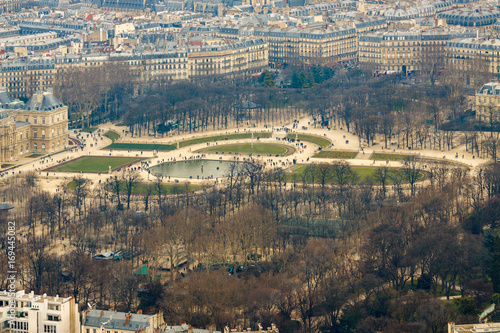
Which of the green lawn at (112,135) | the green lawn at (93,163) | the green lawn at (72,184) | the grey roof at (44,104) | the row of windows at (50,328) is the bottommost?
the green lawn at (72,184)

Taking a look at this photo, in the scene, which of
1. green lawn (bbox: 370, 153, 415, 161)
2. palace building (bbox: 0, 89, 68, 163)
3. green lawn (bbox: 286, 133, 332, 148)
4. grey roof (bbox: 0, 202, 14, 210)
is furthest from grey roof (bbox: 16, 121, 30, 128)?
green lawn (bbox: 370, 153, 415, 161)

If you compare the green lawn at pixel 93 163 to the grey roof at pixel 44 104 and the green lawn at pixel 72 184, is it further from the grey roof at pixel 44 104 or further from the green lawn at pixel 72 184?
the grey roof at pixel 44 104

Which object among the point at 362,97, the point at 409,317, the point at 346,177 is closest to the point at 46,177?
the point at 346,177

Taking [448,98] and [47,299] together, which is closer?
[47,299]

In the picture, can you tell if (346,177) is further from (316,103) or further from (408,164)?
(316,103)

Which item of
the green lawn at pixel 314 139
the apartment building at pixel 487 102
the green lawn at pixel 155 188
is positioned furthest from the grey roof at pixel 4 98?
the apartment building at pixel 487 102

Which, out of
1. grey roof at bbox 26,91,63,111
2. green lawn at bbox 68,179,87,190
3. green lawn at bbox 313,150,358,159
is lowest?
green lawn at bbox 68,179,87,190

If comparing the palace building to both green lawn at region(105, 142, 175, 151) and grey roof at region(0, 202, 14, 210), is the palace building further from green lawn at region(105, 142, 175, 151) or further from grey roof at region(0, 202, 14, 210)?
grey roof at region(0, 202, 14, 210)
